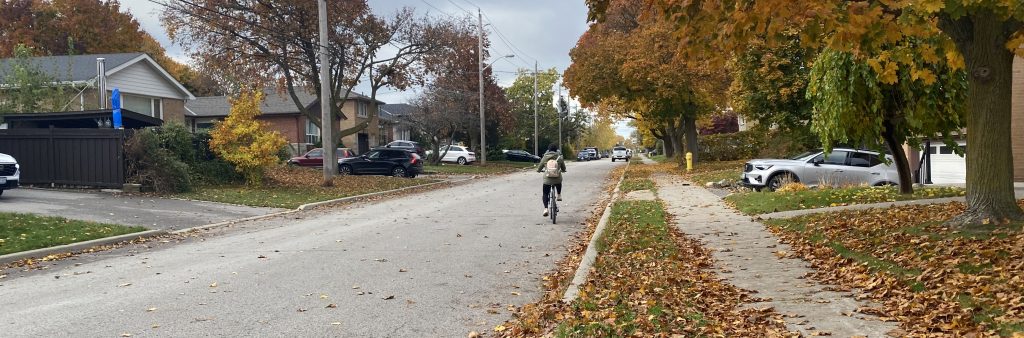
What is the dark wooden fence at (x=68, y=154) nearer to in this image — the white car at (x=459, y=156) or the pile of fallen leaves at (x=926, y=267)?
the pile of fallen leaves at (x=926, y=267)

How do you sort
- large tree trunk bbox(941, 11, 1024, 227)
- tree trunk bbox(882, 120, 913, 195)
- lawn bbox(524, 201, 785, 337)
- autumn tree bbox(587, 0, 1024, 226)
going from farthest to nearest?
tree trunk bbox(882, 120, 913, 195) → large tree trunk bbox(941, 11, 1024, 227) → autumn tree bbox(587, 0, 1024, 226) → lawn bbox(524, 201, 785, 337)

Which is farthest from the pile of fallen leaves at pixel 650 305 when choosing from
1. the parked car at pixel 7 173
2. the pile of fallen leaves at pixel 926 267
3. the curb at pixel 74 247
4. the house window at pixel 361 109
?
the house window at pixel 361 109

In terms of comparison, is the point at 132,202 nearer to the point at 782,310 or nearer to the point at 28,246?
the point at 28,246

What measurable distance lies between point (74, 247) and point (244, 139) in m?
11.8

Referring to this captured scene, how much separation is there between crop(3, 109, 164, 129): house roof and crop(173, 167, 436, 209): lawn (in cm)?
297

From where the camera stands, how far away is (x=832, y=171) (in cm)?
1955

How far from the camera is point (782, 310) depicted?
618 centimetres

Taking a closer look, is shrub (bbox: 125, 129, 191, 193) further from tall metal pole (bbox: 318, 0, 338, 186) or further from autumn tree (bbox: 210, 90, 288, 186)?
tall metal pole (bbox: 318, 0, 338, 186)

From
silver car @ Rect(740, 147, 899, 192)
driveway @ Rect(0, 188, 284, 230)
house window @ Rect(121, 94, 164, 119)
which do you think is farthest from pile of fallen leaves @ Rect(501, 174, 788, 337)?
house window @ Rect(121, 94, 164, 119)

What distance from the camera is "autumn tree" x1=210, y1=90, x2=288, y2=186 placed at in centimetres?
2197

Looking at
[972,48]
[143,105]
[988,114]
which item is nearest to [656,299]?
[988,114]

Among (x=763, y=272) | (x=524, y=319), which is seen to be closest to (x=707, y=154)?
(x=763, y=272)

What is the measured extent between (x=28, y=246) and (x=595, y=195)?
14975 millimetres

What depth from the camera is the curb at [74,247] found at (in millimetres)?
9820
